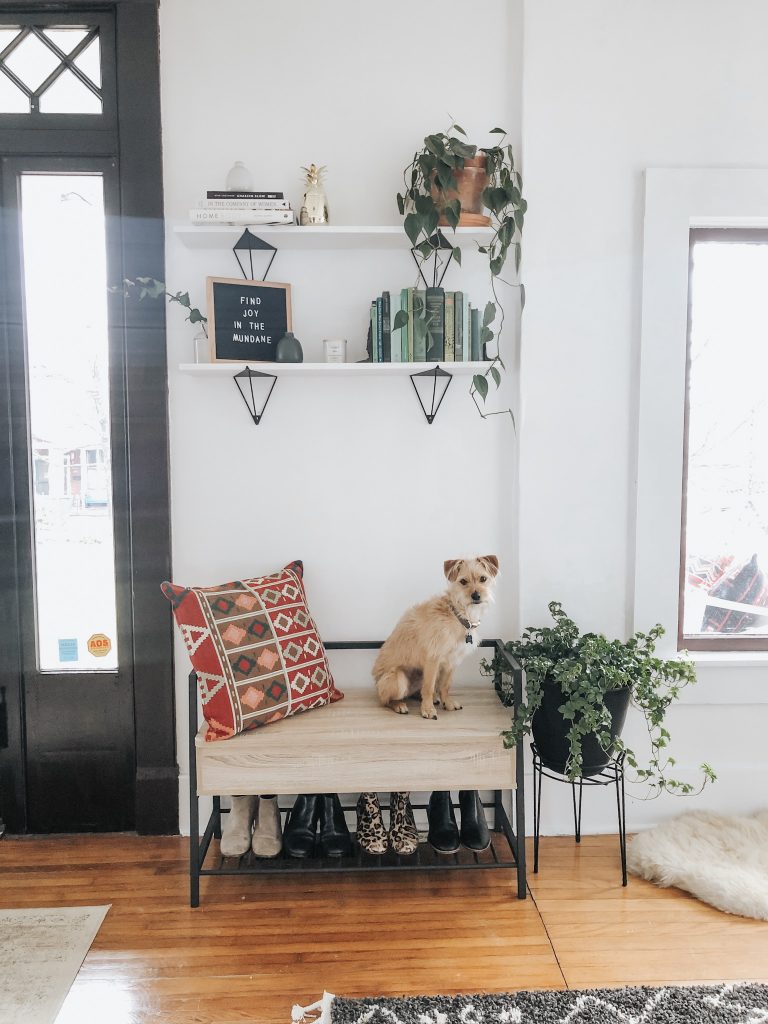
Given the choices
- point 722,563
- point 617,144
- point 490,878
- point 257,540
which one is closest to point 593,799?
point 490,878

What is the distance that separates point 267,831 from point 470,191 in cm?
211

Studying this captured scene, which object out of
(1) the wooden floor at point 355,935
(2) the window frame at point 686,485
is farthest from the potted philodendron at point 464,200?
(1) the wooden floor at point 355,935

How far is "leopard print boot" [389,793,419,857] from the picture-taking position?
7.25 ft

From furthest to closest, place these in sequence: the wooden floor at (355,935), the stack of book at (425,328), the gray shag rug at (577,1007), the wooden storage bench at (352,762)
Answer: the stack of book at (425,328) < the wooden storage bench at (352,762) < the wooden floor at (355,935) < the gray shag rug at (577,1007)

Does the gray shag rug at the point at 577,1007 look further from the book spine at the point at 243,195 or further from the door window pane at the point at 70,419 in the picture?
the book spine at the point at 243,195

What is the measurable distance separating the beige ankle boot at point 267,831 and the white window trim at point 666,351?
136cm

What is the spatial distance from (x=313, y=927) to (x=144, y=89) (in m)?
2.61

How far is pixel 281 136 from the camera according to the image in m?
2.38

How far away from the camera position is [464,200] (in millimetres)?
2262

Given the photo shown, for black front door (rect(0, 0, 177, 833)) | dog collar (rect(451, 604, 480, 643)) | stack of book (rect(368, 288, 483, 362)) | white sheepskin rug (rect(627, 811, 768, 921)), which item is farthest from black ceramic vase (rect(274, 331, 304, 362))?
white sheepskin rug (rect(627, 811, 768, 921))

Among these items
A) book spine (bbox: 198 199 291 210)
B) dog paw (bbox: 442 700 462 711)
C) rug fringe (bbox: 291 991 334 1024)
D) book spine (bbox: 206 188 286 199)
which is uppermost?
book spine (bbox: 206 188 286 199)

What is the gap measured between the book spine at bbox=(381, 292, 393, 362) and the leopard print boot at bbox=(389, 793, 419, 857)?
140 centimetres

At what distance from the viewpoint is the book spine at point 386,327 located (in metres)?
2.29

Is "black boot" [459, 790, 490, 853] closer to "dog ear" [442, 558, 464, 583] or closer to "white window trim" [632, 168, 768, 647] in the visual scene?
"dog ear" [442, 558, 464, 583]
